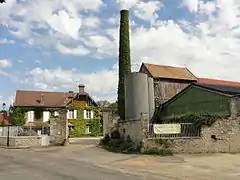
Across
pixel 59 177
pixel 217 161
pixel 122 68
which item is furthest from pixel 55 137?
pixel 59 177

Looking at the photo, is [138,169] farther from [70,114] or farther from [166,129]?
[70,114]

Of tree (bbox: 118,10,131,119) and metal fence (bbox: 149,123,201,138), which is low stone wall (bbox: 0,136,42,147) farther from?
metal fence (bbox: 149,123,201,138)

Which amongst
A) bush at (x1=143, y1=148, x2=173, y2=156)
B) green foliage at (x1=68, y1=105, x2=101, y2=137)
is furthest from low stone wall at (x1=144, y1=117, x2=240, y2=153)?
green foliage at (x1=68, y1=105, x2=101, y2=137)

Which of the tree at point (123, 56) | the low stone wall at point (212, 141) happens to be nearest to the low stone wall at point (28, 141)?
the tree at point (123, 56)

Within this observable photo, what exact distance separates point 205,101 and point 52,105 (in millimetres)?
31933

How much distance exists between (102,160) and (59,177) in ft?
25.0

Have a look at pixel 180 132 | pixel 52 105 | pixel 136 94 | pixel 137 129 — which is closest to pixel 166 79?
pixel 136 94

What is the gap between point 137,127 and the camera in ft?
80.1

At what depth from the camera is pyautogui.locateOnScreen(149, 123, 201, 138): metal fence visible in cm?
2383

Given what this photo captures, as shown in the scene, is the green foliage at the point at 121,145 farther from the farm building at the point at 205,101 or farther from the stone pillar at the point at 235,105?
the stone pillar at the point at 235,105

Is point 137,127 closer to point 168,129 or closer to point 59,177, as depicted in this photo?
point 168,129

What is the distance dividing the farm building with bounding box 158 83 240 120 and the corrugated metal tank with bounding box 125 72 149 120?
14.5 ft

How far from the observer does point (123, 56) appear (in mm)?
42969

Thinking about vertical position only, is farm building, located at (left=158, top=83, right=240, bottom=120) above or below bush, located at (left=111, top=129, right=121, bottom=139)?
above
